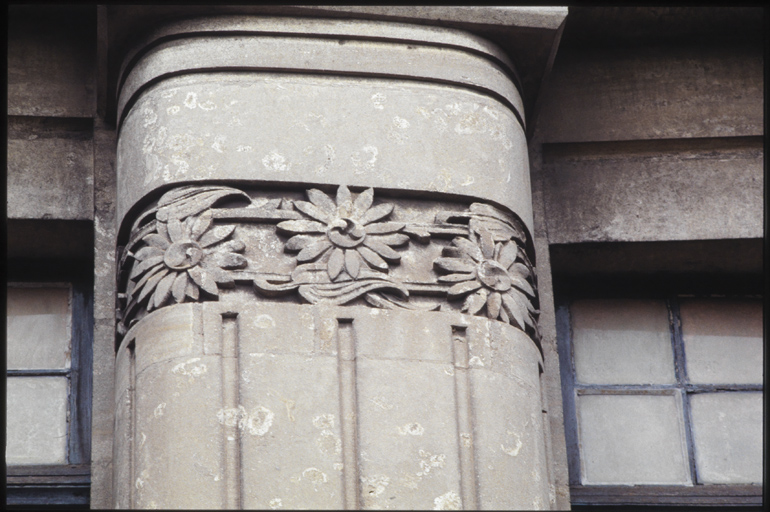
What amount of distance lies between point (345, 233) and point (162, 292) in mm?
621

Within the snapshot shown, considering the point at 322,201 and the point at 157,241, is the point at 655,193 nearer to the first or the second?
the point at 322,201

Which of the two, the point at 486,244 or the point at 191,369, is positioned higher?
the point at 486,244

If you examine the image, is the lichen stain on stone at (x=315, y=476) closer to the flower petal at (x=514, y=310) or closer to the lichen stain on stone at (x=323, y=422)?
the lichen stain on stone at (x=323, y=422)

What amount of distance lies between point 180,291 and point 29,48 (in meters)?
1.64

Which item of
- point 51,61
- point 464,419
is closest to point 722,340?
point 464,419

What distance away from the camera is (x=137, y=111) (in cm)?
505

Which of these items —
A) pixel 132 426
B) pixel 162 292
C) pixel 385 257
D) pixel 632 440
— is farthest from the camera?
pixel 632 440

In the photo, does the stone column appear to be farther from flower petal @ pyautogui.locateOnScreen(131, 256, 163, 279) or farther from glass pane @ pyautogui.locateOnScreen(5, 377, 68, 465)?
Result: glass pane @ pyautogui.locateOnScreen(5, 377, 68, 465)

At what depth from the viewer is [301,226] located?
15.5 feet

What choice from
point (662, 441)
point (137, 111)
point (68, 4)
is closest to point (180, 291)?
point (137, 111)

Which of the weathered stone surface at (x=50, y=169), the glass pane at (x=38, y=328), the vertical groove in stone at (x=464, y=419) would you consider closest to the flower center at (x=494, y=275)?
the vertical groove in stone at (x=464, y=419)

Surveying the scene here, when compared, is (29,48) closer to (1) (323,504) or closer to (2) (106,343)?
(2) (106,343)

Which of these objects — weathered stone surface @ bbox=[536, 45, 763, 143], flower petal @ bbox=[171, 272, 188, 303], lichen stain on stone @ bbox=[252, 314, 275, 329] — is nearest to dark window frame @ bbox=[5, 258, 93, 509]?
flower petal @ bbox=[171, 272, 188, 303]

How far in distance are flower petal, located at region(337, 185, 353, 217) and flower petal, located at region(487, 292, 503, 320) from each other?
0.54 meters
